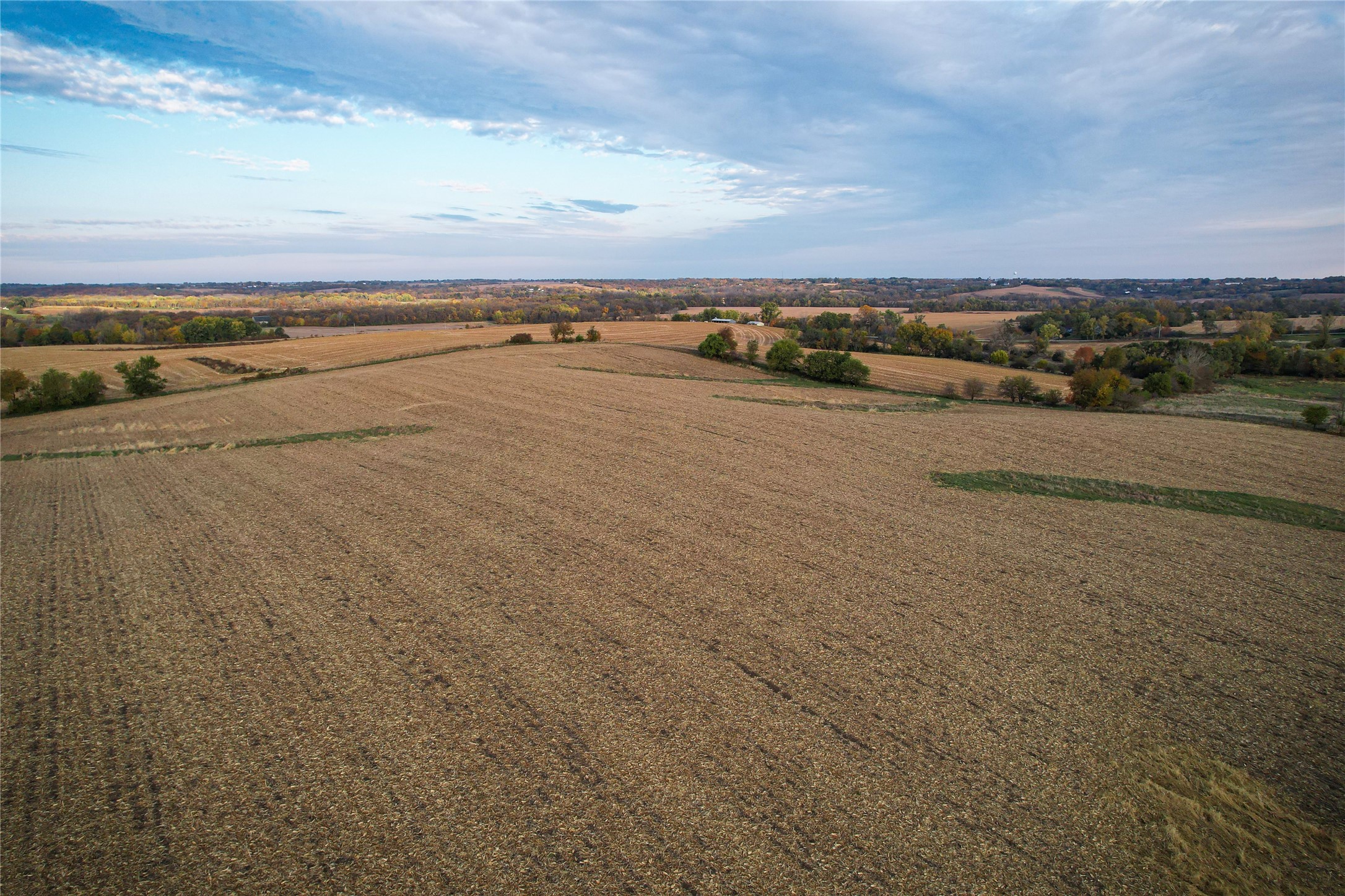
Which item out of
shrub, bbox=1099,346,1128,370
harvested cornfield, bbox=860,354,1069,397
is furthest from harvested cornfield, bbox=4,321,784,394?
shrub, bbox=1099,346,1128,370

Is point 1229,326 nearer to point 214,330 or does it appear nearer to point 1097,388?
point 1097,388

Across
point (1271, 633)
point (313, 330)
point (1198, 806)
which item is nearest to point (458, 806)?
point (1198, 806)

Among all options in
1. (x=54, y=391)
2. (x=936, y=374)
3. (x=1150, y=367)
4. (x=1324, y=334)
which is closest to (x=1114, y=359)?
(x=1150, y=367)

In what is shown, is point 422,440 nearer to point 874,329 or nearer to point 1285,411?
point 1285,411

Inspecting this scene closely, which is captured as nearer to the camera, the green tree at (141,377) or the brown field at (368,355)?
the green tree at (141,377)

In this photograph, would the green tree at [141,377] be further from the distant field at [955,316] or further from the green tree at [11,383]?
the distant field at [955,316]

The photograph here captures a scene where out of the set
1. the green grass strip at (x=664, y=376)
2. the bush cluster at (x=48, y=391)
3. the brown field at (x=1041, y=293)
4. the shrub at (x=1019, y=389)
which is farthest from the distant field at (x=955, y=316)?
the bush cluster at (x=48, y=391)
